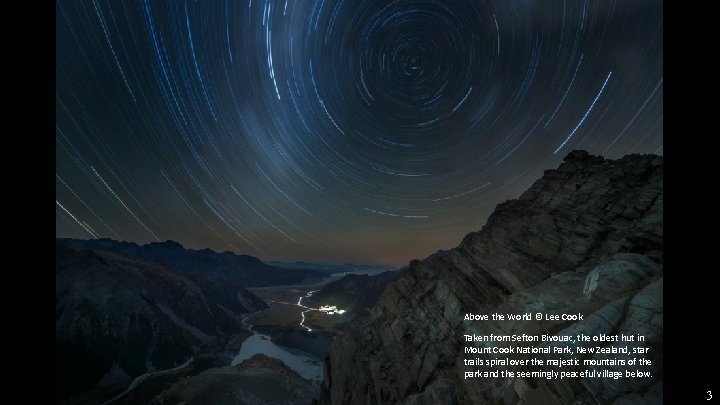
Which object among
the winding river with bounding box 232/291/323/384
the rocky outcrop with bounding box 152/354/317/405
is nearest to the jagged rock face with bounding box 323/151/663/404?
the rocky outcrop with bounding box 152/354/317/405

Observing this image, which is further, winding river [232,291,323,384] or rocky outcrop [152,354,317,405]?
winding river [232,291,323,384]

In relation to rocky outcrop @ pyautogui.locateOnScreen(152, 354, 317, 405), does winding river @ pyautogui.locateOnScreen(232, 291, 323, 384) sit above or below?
below

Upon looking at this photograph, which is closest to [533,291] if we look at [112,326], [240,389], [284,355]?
[240,389]

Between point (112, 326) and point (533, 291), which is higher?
point (533, 291)

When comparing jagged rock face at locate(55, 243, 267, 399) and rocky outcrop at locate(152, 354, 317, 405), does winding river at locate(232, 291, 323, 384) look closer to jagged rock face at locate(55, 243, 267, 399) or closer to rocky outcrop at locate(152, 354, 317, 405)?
jagged rock face at locate(55, 243, 267, 399)

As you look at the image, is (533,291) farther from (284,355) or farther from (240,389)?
(284,355)
